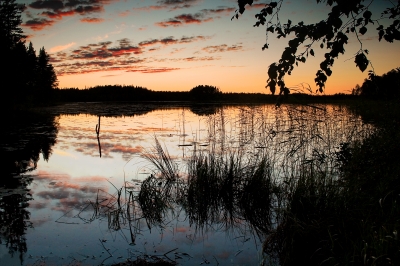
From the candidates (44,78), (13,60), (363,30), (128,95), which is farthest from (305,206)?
(128,95)

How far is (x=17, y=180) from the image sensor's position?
7.71 metres

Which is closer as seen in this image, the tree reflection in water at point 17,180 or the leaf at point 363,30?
the leaf at point 363,30

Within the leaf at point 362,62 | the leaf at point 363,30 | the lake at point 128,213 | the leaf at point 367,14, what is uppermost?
the leaf at point 367,14

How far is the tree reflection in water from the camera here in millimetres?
4605

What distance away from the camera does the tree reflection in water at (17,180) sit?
4.61 metres

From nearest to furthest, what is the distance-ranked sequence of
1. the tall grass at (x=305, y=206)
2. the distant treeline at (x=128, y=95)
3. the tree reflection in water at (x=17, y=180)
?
the tall grass at (x=305, y=206)
the tree reflection in water at (x=17, y=180)
the distant treeline at (x=128, y=95)

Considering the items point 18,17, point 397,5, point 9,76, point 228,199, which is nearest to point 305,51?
point 397,5

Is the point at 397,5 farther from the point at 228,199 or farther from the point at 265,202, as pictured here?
the point at 228,199

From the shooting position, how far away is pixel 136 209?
567 cm

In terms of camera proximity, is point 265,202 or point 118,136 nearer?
point 265,202

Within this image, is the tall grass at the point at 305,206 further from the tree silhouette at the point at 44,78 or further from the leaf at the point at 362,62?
the tree silhouette at the point at 44,78

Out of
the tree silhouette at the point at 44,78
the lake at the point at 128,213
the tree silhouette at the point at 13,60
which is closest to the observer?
the lake at the point at 128,213

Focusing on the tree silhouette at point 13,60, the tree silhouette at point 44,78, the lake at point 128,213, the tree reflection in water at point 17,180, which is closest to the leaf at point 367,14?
the lake at point 128,213

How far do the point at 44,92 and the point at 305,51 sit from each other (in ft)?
183
